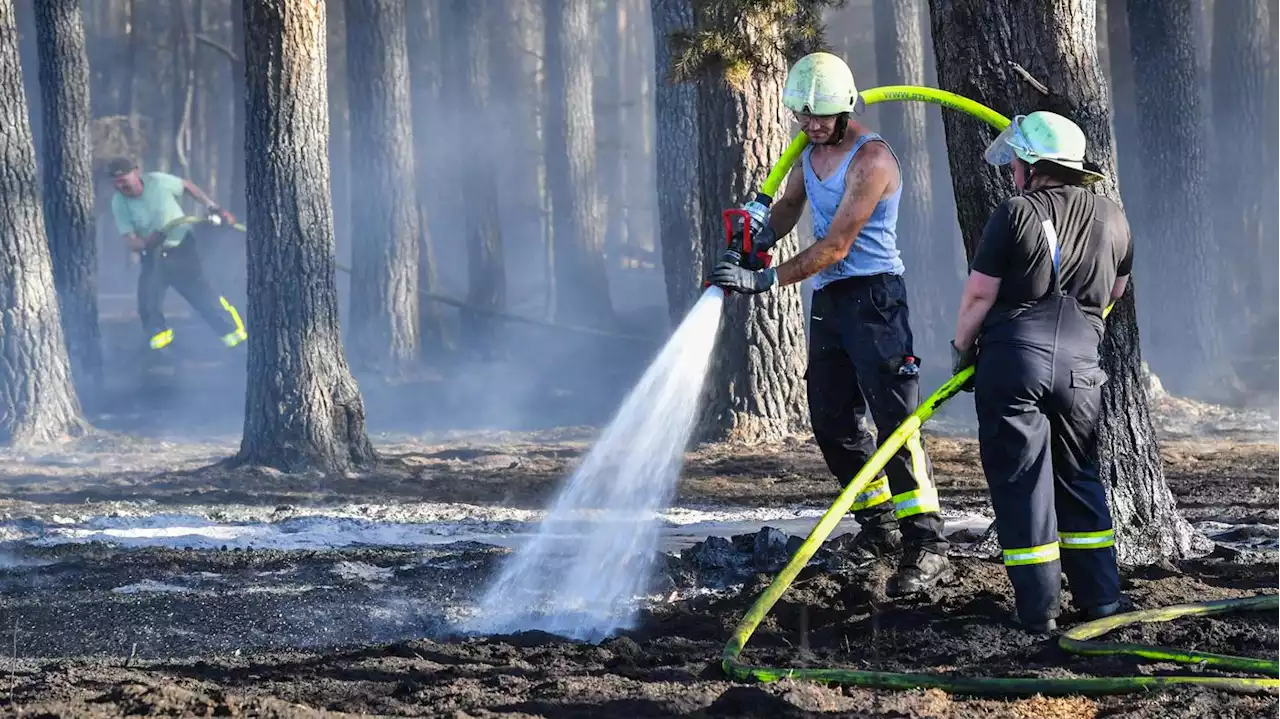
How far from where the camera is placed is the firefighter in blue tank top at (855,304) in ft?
18.1

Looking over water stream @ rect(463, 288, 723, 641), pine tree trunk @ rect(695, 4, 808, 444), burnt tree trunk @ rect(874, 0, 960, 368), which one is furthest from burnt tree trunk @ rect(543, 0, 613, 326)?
water stream @ rect(463, 288, 723, 641)

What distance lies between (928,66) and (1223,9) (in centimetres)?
861

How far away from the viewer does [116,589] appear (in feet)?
20.6

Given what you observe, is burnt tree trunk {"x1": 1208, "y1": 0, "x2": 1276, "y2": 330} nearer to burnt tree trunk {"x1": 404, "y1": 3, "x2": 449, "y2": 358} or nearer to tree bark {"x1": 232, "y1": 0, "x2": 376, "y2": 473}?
burnt tree trunk {"x1": 404, "y1": 3, "x2": 449, "y2": 358}

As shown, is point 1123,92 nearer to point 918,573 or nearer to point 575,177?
point 575,177

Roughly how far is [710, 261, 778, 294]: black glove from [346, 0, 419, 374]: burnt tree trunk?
1189cm

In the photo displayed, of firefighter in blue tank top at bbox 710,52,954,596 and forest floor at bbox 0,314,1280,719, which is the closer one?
forest floor at bbox 0,314,1280,719

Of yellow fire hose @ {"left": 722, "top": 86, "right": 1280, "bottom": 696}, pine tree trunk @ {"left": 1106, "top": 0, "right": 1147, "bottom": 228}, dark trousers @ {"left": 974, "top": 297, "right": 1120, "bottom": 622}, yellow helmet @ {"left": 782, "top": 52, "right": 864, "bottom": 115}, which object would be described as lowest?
yellow fire hose @ {"left": 722, "top": 86, "right": 1280, "bottom": 696}

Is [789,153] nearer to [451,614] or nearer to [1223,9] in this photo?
[451,614]

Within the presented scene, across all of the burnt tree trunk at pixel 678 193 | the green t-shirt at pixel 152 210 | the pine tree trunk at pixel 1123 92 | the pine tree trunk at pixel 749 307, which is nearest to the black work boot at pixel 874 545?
the pine tree trunk at pixel 749 307

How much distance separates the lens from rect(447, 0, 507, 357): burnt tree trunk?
19859mm

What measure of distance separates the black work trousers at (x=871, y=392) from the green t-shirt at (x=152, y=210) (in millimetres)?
10999

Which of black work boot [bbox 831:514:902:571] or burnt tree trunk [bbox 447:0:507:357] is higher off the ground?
burnt tree trunk [bbox 447:0:507:357]

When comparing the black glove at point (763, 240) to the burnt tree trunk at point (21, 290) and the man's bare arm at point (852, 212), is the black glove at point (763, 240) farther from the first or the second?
the burnt tree trunk at point (21, 290)
